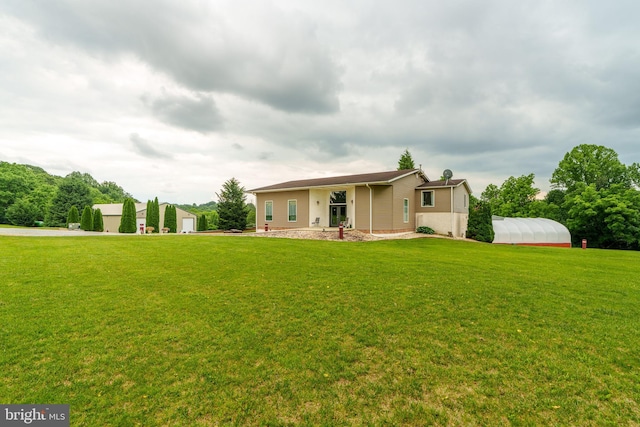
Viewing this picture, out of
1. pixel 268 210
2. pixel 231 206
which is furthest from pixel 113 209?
pixel 268 210

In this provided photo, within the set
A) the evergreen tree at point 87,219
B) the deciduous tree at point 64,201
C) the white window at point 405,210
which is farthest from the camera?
the deciduous tree at point 64,201

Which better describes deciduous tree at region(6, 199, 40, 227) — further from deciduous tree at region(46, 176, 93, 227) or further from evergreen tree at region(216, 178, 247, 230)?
evergreen tree at region(216, 178, 247, 230)

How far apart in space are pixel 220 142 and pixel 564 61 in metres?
22.1

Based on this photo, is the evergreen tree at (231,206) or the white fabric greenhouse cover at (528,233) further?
the evergreen tree at (231,206)

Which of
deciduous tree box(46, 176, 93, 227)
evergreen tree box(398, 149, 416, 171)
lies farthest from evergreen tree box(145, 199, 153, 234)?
evergreen tree box(398, 149, 416, 171)

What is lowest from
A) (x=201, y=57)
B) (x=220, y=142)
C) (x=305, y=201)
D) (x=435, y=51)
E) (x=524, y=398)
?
(x=524, y=398)

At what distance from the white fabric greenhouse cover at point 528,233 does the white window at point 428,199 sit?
557cm

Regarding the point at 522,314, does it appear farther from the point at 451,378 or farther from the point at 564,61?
the point at 564,61

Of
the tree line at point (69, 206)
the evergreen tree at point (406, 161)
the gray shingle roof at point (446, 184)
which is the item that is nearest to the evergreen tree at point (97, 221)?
the tree line at point (69, 206)

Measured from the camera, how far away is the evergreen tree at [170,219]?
3253 centimetres

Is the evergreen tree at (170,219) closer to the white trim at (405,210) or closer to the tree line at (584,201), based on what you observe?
the white trim at (405,210)

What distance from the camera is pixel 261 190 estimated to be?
22.5m

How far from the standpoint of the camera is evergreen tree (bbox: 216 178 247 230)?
29188 mm

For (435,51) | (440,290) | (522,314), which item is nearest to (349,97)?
(435,51)
